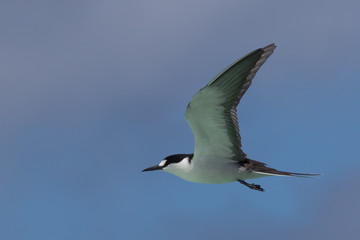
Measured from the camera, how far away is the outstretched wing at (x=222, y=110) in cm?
1192

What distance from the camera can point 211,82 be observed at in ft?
38.3

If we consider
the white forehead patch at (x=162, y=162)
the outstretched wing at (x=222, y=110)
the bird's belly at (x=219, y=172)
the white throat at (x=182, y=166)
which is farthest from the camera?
the white forehead patch at (x=162, y=162)

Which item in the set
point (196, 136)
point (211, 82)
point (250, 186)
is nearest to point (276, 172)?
point (250, 186)

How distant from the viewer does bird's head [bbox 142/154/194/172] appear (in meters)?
13.7

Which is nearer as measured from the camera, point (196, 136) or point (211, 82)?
point (211, 82)

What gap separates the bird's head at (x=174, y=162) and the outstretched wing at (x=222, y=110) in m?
0.48

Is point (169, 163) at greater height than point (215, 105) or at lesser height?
lesser

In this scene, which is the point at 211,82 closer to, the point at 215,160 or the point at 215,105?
the point at 215,105

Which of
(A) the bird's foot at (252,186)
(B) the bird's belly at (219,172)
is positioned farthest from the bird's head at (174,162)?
(A) the bird's foot at (252,186)

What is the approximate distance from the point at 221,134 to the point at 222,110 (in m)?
0.79

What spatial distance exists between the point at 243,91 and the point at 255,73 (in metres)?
0.51

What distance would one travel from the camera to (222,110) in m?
12.5

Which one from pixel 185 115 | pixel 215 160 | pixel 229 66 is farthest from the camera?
pixel 215 160

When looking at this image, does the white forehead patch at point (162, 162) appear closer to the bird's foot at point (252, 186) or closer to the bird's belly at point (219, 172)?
the bird's belly at point (219, 172)
